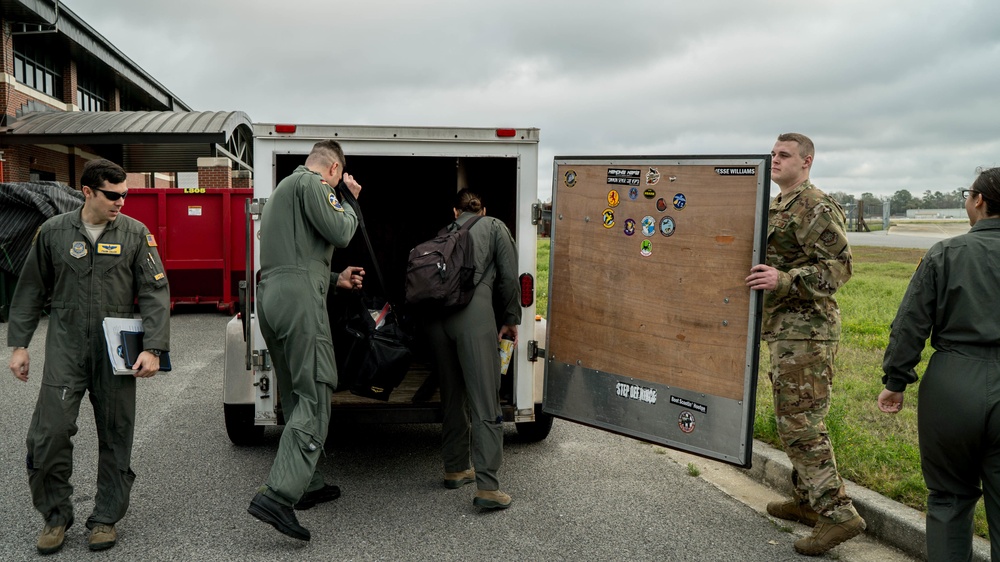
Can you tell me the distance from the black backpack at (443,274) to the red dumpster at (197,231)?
10.4 metres

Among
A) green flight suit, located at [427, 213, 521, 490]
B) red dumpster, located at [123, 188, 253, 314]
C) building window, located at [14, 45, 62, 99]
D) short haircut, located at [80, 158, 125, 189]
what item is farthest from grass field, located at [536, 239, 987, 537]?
building window, located at [14, 45, 62, 99]

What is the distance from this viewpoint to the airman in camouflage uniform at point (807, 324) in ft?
13.0

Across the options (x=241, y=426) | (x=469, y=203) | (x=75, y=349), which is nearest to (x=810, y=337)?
(x=469, y=203)

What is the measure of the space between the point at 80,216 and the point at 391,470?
2593 mm

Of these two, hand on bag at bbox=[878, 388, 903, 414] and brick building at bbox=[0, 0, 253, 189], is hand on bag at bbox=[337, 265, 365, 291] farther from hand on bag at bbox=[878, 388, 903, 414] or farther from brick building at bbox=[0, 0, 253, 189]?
brick building at bbox=[0, 0, 253, 189]

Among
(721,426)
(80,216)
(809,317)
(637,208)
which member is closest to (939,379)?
(809,317)

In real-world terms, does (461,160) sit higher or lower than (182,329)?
higher

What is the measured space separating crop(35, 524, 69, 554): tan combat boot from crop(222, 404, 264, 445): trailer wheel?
1731 millimetres

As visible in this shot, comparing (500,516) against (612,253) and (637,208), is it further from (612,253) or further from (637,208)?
(637,208)

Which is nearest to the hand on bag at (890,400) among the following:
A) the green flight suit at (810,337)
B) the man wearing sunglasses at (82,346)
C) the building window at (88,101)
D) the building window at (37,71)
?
the green flight suit at (810,337)

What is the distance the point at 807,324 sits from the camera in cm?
413

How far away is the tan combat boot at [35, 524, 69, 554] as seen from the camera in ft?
12.7

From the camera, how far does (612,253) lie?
15.2ft

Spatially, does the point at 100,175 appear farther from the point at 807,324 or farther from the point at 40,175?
the point at 40,175
